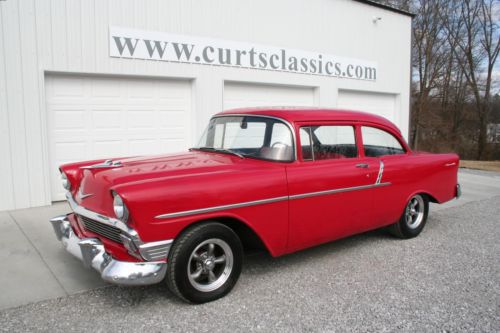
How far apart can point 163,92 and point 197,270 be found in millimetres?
5176

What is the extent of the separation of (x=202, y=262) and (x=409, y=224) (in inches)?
122

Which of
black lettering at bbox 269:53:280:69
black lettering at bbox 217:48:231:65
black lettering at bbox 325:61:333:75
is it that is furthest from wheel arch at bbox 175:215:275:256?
black lettering at bbox 325:61:333:75

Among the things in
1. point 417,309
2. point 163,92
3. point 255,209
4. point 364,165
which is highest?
point 163,92

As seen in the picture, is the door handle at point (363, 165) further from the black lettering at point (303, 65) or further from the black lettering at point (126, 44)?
the black lettering at point (303, 65)

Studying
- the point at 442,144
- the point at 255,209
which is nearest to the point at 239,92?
the point at 255,209

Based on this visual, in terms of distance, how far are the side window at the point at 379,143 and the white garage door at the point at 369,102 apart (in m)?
5.89

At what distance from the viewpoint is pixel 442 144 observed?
94.2 ft

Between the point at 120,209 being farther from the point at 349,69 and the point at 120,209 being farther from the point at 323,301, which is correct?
the point at 349,69

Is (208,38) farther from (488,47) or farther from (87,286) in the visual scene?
(488,47)

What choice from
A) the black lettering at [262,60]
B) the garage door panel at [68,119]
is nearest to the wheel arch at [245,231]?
the garage door panel at [68,119]

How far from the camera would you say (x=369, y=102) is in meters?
11.7

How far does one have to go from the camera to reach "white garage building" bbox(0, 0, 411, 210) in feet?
21.0

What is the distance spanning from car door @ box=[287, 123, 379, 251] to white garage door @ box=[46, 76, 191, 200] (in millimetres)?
4334

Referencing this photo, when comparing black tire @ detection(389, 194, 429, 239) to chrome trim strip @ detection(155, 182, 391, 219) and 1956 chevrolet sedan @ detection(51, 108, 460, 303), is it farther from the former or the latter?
chrome trim strip @ detection(155, 182, 391, 219)
